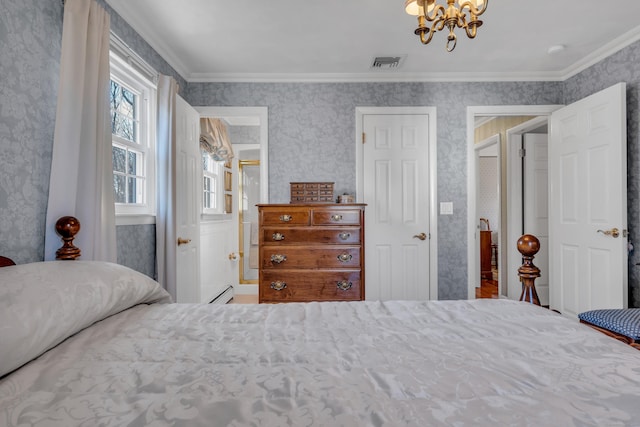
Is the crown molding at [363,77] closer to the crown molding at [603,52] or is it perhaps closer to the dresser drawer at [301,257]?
the crown molding at [603,52]

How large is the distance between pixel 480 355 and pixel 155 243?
2.57 metres

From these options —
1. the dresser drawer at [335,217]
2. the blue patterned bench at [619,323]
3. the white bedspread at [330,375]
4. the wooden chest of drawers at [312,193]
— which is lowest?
the blue patterned bench at [619,323]

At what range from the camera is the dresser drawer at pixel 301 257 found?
2.83 metres

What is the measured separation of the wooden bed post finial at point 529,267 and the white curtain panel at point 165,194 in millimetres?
2329

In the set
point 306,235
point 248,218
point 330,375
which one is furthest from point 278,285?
point 248,218

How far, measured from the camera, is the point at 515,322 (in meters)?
1.18

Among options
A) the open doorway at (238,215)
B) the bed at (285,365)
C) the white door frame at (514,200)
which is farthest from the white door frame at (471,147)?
the open doorway at (238,215)

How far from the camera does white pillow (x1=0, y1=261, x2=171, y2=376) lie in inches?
32.8

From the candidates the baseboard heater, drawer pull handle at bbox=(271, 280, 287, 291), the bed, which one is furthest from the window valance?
the bed

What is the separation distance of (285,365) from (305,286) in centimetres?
199

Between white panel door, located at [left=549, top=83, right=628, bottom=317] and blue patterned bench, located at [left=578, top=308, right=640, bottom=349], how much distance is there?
916mm

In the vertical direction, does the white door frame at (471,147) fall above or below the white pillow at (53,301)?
above

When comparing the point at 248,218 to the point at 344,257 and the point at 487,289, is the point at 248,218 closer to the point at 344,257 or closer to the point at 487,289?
the point at 344,257

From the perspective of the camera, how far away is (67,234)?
5.55ft
